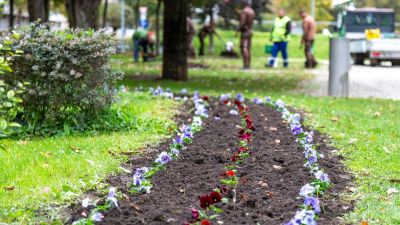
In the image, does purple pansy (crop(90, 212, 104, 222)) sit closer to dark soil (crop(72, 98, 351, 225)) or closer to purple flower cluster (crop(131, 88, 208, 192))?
dark soil (crop(72, 98, 351, 225))

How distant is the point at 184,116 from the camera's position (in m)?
10.4

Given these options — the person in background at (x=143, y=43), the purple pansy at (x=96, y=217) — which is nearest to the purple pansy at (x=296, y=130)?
the purple pansy at (x=96, y=217)

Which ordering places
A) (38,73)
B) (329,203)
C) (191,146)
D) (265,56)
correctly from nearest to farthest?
(329,203) → (191,146) → (38,73) → (265,56)

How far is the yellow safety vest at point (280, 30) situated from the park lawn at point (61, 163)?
15.2m

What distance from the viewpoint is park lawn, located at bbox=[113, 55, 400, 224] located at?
17.6 ft

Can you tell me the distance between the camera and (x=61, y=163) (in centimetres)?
654

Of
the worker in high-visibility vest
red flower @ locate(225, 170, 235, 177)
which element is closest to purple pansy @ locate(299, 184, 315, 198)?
red flower @ locate(225, 170, 235, 177)

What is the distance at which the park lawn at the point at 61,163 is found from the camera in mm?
5066

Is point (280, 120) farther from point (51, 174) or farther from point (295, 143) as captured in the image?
point (51, 174)

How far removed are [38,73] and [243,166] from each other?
10.0ft

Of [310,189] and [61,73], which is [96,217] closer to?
[310,189]

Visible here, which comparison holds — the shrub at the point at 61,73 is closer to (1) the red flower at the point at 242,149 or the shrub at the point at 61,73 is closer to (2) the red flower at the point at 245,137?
(2) the red flower at the point at 245,137

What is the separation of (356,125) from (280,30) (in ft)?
49.0

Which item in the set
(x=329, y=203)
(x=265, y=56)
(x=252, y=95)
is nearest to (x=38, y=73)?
(x=329, y=203)
